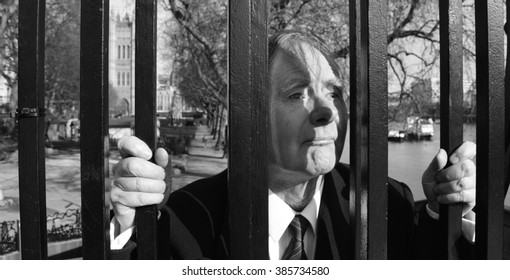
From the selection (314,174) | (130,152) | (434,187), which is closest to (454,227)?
(434,187)

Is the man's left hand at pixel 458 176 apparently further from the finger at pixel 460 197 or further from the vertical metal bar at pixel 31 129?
the vertical metal bar at pixel 31 129

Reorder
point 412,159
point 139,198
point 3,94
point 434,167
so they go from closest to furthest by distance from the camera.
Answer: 1. point 139,198
2. point 434,167
3. point 3,94
4. point 412,159

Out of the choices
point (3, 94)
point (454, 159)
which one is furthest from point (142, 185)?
point (3, 94)

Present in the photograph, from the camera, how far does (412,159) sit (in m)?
16.7

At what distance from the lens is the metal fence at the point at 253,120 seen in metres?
1.03

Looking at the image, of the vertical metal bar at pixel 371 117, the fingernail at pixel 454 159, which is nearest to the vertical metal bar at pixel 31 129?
the vertical metal bar at pixel 371 117

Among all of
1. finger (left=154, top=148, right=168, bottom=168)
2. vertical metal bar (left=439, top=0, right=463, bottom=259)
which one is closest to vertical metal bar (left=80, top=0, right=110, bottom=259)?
finger (left=154, top=148, right=168, bottom=168)

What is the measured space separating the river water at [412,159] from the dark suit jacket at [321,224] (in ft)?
41.0

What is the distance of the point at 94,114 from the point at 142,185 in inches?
8.4

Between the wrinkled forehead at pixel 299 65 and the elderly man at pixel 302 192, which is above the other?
the wrinkled forehead at pixel 299 65

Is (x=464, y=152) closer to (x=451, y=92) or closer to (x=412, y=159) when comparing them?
(x=451, y=92)

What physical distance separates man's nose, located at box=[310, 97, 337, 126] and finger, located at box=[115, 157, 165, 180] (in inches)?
23.7

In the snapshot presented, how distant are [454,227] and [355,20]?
1.92 feet
